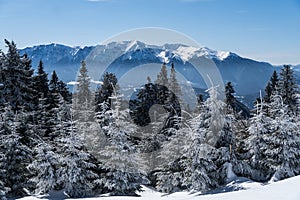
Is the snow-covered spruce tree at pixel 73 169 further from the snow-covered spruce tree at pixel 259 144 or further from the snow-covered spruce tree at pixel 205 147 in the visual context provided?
the snow-covered spruce tree at pixel 259 144

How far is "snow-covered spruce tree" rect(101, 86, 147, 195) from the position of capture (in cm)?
2262

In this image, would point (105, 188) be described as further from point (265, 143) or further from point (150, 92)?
point (150, 92)

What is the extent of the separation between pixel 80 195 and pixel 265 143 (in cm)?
1251

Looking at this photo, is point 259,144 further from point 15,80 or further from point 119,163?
point 15,80

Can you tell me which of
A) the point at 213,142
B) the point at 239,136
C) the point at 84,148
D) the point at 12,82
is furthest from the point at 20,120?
the point at 239,136

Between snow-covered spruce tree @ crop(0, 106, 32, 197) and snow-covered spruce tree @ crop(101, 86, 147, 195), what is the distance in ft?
17.1

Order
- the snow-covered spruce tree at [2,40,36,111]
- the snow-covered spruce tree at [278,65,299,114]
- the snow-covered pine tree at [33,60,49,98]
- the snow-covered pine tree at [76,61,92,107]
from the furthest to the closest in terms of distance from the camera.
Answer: the snow-covered pine tree at [76,61,92,107], the snow-covered pine tree at [33,60,49,98], the snow-covered spruce tree at [278,65,299,114], the snow-covered spruce tree at [2,40,36,111]

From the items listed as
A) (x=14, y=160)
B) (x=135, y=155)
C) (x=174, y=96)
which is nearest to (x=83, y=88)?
(x=174, y=96)

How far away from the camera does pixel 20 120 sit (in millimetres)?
25922

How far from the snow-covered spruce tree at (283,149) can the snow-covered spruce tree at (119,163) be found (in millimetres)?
8702

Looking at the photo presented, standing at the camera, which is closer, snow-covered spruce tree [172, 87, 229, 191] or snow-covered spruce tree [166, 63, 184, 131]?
snow-covered spruce tree [172, 87, 229, 191]

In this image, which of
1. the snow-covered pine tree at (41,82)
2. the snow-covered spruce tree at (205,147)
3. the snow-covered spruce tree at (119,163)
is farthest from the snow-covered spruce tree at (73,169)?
the snow-covered pine tree at (41,82)

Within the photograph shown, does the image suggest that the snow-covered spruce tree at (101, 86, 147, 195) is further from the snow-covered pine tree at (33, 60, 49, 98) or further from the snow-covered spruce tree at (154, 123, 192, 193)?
the snow-covered pine tree at (33, 60, 49, 98)

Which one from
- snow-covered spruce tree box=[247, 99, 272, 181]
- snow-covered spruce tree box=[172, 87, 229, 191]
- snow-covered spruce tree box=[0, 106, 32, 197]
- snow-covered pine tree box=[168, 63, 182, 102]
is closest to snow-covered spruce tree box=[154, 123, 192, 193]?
snow-covered spruce tree box=[172, 87, 229, 191]
